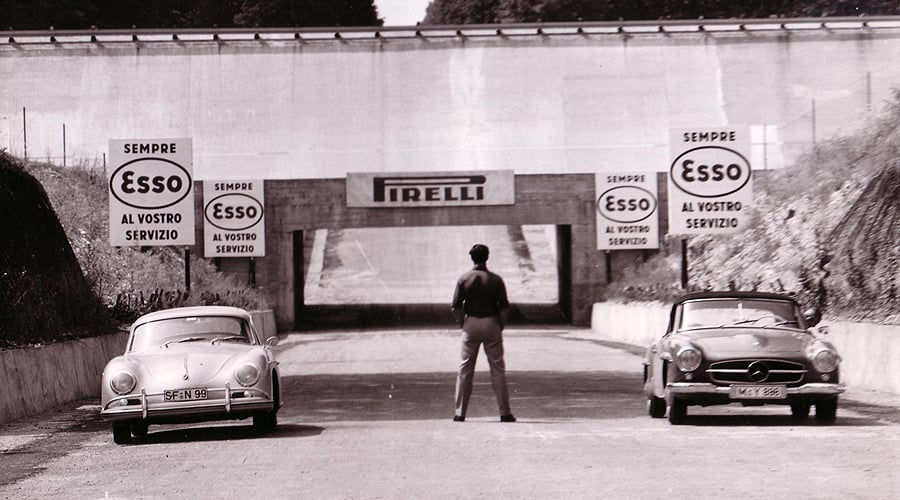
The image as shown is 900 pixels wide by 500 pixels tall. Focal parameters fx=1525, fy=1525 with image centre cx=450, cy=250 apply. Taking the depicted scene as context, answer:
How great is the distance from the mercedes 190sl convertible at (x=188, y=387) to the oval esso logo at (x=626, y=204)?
3254cm

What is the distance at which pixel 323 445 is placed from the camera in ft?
45.6

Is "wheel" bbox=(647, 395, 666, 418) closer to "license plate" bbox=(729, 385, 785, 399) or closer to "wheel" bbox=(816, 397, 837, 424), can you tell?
"license plate" bbox=(729, 385, 785, 399)

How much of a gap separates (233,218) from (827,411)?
31.8 metres

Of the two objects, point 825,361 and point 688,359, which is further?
point 688,359

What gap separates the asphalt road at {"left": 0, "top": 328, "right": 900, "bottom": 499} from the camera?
10758 mm

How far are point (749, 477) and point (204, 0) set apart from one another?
291 ft

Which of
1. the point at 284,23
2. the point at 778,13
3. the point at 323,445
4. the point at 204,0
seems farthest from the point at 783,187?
the point at 204,0

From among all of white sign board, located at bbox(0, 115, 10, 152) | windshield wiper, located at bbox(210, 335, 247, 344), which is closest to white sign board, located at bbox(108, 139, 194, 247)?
windshield wiper, located at bbox(210, 335, 247, 344)

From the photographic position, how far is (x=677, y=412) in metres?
15.6

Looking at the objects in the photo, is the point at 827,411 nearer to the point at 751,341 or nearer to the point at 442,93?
the point at 751,341

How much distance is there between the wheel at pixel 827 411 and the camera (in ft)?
50.5

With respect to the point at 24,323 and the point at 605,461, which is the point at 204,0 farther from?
the point at 605,461

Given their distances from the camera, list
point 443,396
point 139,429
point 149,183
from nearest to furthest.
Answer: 1. point 139,429
2. point 443,396
3. point 149,183

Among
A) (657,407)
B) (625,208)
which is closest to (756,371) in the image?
(657,407)
